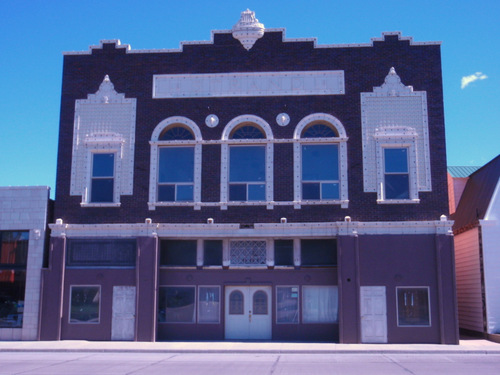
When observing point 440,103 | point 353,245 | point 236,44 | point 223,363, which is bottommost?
point 223,363

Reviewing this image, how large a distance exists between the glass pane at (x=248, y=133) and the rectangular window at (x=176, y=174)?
181 centimetres

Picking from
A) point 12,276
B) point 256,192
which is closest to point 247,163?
point 256,192

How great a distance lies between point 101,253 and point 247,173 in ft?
20.6

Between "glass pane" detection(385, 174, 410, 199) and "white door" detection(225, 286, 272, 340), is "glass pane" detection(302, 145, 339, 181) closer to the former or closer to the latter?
"glass pane" detection(385, 174, 410, 199)

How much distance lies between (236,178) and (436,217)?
7525mm

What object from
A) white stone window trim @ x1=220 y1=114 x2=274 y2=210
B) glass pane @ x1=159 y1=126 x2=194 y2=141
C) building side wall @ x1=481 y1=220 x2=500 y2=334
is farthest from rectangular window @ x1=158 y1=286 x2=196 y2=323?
building side wall @ x1=481 y1=220 x2=500 y2=334

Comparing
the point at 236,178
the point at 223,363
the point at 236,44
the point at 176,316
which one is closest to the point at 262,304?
the point at 176,316

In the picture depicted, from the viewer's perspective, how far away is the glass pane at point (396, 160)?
22.6 metres

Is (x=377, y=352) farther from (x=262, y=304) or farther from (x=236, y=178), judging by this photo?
(x=236, y=178)

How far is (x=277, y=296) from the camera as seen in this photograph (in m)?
22.6

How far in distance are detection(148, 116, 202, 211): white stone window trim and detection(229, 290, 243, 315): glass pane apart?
3.52 meters

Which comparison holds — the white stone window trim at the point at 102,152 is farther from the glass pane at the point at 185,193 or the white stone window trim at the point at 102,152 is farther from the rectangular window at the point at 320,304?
the rectangular window at the point at 320,304

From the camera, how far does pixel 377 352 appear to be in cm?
1948

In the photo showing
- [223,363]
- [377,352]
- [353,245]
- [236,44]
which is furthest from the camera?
[236,44]
